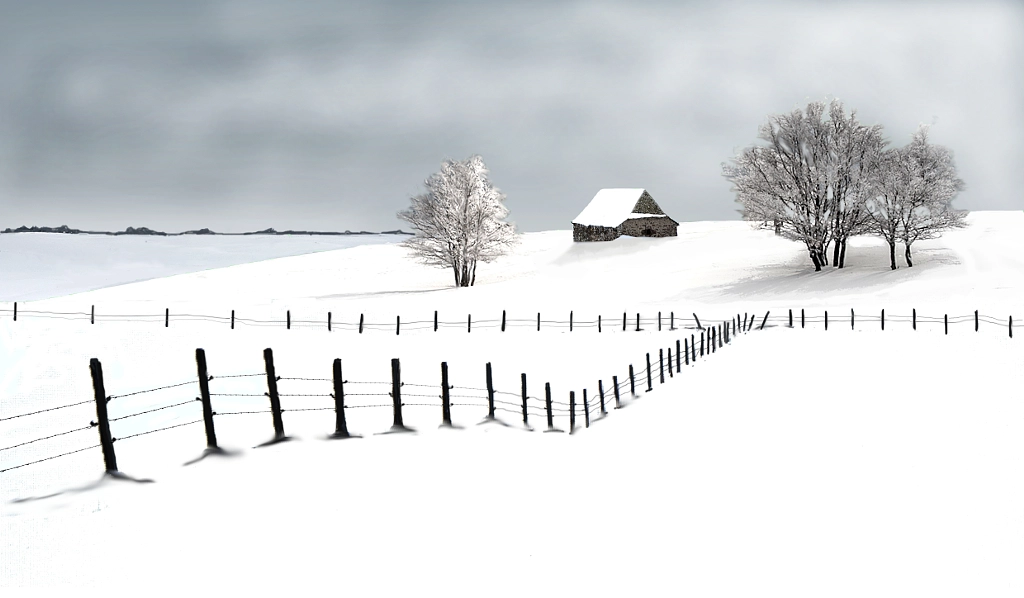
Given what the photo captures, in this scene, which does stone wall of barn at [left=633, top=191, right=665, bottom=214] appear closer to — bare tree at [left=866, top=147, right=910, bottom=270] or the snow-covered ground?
bare tree at [left=866, top=147, right=910, bottom=270]

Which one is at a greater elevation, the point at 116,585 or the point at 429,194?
the point at 429,194

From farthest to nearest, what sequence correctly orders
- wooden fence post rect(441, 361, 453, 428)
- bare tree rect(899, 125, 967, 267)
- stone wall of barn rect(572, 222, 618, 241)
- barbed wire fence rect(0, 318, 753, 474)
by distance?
stone wall of barn rect(572, 222, 618, 241) → bare tree rect(899, 125, 967, 267) → wooden fence post rect(441, 361, 453, 428) → barbed wire fence rect(0, 318, 753, 474)

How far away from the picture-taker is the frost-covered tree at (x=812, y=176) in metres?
55.2

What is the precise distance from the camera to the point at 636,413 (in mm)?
20172

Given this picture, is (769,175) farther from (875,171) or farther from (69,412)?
(69,412)

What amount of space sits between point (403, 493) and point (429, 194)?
55.3 meters

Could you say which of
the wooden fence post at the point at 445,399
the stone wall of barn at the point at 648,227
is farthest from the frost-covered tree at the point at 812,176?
the wooden fence post at the point at 445,399

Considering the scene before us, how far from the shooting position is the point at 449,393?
877 inches

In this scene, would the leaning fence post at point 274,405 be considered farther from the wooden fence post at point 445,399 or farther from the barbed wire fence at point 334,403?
the wooden fence post at point 445,399

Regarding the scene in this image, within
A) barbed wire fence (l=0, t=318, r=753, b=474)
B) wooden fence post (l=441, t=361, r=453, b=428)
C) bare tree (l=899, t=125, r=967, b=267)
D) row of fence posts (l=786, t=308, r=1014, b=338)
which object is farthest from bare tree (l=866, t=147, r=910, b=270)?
wooden fence post (l=441, t=361, r=453, b=428)

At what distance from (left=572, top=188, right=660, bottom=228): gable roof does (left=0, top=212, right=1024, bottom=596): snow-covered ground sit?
53.0 metres

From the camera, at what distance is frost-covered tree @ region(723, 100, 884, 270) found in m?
55.2

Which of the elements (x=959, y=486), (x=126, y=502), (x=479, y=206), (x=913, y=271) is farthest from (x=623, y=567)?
(x=479, y=206)

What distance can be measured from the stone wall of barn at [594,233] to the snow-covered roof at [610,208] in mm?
439
